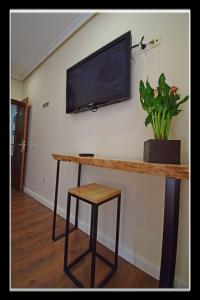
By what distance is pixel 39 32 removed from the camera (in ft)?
7.14

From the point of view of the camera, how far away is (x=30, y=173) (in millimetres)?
3203

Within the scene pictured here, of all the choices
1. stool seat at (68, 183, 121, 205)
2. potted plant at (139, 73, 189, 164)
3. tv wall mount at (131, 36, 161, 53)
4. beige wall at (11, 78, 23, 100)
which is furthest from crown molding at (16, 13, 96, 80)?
stool seat at (68, 183, 121, 205)

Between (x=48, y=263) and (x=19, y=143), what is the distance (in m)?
2.89

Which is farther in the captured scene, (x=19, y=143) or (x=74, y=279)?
(x=19, y=143)

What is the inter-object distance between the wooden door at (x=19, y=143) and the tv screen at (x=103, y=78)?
1.83 m

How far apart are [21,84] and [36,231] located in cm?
346

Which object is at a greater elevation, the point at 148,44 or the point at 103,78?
the point at 148,44

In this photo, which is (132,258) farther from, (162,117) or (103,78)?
(103,78)

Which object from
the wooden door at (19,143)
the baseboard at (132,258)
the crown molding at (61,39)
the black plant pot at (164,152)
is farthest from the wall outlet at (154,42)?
the wooden door at (19,143)

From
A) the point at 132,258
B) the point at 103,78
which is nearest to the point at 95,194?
the point at 132,258

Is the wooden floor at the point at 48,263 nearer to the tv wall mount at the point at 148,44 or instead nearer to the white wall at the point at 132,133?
the white wall at the point at 132,133

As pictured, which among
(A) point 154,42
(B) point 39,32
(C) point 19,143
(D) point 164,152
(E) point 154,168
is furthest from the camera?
(C) point 19,143
